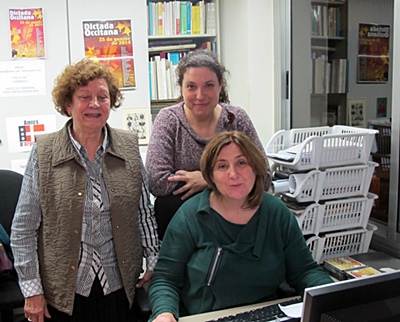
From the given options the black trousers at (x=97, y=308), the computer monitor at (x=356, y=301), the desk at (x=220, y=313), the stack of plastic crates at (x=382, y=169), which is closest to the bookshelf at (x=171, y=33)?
the stack of plastic crates at (x=382, y=169)

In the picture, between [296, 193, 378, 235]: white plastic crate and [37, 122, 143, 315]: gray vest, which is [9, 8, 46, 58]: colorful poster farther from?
[296, 193, 378, 235]: white plastic crate

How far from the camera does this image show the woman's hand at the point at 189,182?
1.86 m

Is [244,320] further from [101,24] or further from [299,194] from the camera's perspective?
[101,24]

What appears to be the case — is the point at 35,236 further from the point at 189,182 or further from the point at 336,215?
the point at 336,215

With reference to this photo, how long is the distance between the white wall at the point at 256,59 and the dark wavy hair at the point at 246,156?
1.56 meters

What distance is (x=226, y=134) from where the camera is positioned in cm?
167

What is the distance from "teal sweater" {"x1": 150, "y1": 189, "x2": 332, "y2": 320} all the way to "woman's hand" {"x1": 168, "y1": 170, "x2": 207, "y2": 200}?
15cm

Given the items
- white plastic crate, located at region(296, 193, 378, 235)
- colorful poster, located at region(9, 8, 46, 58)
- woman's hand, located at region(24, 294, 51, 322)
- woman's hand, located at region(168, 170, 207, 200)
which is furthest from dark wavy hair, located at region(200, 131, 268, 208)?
colorful poster, located at region(9, 8, 46, 58)

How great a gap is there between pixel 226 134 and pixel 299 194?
607mm

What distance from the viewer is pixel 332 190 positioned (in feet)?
7.05

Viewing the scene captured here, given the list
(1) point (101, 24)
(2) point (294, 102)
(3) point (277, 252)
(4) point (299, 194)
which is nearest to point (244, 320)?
(3) point (277, 252)

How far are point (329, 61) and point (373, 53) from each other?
0.43 meters

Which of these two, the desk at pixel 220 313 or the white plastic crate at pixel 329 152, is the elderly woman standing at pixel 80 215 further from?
the white plastic crate at pixel 329 152

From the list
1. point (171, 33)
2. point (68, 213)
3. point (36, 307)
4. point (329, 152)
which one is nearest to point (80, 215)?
point (68, 213)
